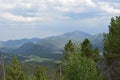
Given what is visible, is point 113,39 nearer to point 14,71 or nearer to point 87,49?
point 87,49

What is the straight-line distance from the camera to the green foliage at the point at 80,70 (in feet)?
163

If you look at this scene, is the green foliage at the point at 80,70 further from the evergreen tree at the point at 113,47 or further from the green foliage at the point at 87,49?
the green foliage at the point at 87,49

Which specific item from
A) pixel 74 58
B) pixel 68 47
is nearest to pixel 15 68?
pixel 68 47

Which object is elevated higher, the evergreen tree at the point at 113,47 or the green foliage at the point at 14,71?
the evergreen tree at the point at 113,47

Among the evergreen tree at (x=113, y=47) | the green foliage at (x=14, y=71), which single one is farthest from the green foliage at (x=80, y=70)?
the green foliage at (x=14, y=71)

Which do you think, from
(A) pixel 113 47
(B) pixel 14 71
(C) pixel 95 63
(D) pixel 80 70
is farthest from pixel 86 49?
(B) pixel 14 71

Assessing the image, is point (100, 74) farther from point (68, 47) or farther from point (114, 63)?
point (68, 47)

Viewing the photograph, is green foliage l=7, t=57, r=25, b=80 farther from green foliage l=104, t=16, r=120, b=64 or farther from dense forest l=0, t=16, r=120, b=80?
green foliage l=104, t=16, r=120, b=64

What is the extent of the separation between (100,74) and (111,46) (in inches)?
215

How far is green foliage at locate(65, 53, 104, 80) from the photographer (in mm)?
49784

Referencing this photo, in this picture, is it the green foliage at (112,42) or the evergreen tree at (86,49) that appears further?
the evergreen tree at (86,49)

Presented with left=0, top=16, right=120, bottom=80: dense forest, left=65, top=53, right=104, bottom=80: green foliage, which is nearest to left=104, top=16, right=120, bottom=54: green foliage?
left=0, top=16, right=120, bottom=80: dense forest

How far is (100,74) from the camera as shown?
52.5m

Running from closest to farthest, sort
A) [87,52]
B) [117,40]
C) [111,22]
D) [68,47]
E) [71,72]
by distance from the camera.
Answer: [71,72] → [117,40] → [111,22] → [87,52] → [68,47]
